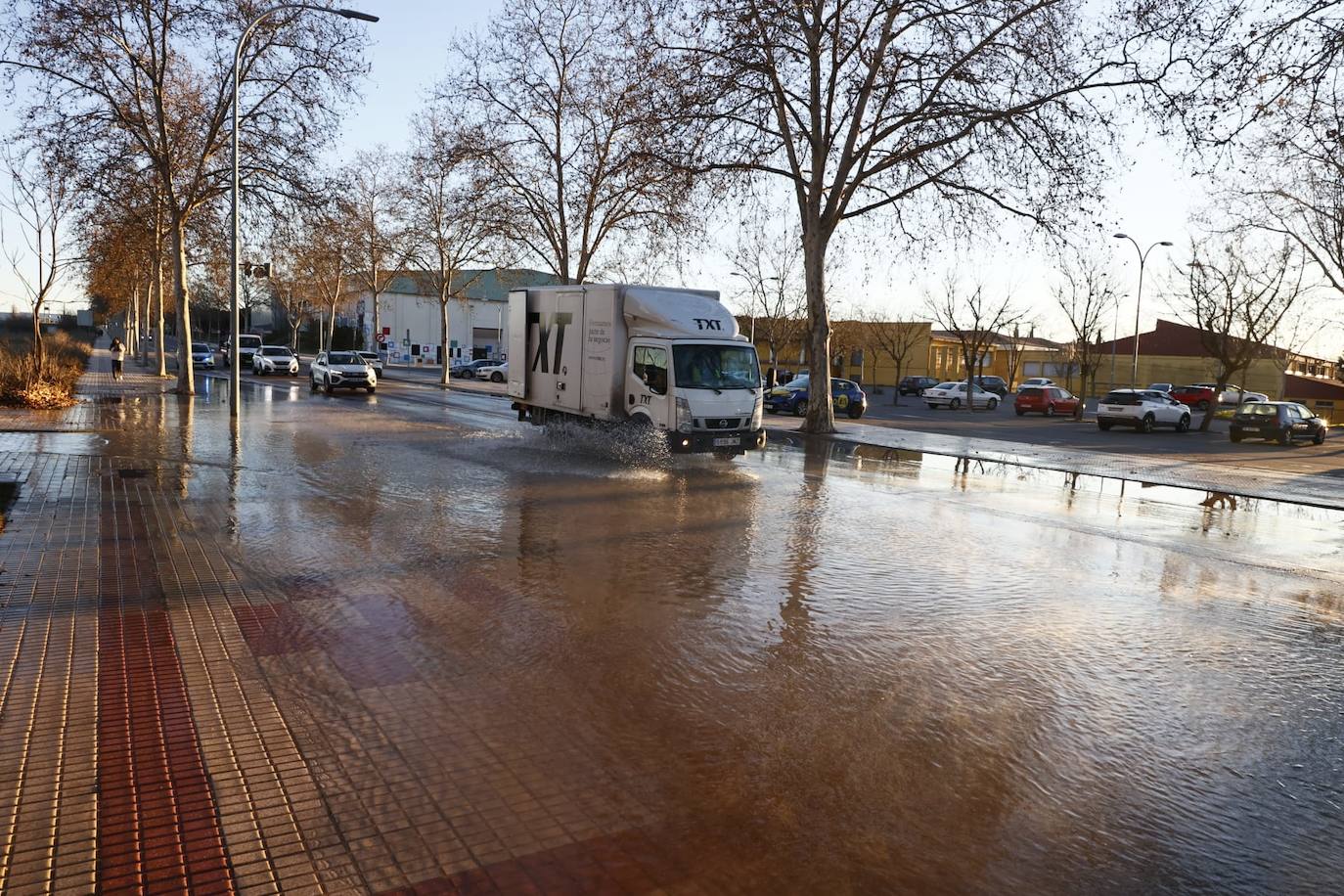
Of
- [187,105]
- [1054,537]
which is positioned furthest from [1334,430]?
[187,105]

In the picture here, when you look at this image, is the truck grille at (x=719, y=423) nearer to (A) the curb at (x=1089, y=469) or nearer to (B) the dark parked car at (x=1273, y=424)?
(A) the curb at (x=1089, y=469)

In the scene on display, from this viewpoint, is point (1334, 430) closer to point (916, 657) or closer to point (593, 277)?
point (593, 277)

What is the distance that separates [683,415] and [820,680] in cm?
1047

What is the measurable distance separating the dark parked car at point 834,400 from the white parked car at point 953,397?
14829 mm

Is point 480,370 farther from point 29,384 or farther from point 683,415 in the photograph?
point 683,415

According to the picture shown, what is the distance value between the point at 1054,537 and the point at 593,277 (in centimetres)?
3238

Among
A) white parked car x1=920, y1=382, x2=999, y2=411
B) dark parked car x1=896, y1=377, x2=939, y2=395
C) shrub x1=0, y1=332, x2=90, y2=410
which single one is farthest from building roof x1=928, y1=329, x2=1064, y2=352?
shrub x1=0, y1=332, x2=90, y2=410

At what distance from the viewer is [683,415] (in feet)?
52.4

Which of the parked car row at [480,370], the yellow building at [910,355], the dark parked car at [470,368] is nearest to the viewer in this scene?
the parked car row at [480,370]

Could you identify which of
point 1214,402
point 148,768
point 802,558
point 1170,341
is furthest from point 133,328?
point 1170,341

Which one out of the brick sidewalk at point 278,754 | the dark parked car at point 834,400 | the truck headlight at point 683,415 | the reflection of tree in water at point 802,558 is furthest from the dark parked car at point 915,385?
the brick sidewalk at point 278,754

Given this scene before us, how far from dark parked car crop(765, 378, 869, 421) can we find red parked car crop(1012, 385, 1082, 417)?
12.8 meters

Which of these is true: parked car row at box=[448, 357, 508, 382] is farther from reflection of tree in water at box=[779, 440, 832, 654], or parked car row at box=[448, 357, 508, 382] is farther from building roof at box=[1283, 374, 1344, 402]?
building roof at box=[1283, 374, 1344, 402]

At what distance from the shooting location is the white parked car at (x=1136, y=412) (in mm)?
35031
